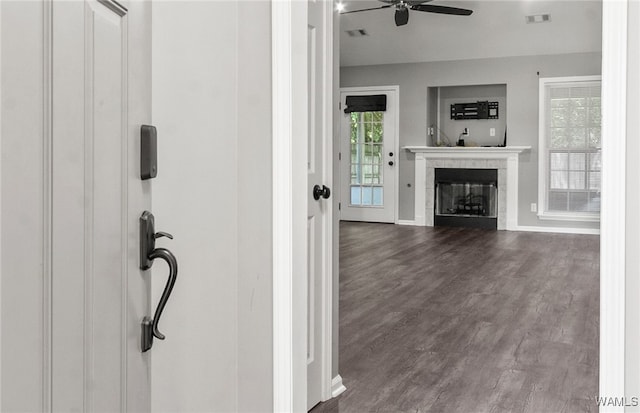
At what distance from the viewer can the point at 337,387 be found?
9.21 feet

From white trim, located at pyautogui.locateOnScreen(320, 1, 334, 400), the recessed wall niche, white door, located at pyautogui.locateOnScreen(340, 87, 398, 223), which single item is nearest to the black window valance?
white door, located at pyautogui.locateOnScreen(340, 87, 398, 223)

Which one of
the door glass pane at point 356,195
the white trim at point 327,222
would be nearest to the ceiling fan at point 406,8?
the white trim at point 327,222

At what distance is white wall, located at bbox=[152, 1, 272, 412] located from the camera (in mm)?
1426

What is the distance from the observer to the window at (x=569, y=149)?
897 centimetres

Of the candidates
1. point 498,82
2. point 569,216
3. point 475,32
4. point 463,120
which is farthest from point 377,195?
point 475,32

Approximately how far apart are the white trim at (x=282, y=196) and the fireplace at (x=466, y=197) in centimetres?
800

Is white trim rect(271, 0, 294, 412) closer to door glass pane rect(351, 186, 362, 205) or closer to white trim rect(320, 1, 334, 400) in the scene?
white trim rect(320, 1, 334, 400)

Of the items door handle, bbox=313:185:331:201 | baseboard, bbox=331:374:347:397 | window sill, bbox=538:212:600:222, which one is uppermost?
door handle, bbox=313:185:331:201

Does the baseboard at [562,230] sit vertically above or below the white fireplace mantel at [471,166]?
below

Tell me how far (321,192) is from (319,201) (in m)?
0.06

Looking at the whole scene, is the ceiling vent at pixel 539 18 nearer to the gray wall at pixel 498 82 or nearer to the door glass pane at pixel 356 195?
the gray wall at pixel 498 82

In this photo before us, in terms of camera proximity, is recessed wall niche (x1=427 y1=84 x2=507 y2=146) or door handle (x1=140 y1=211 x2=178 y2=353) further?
recessed wall niche (x1=427 y1=84 x2=507 y2=146)

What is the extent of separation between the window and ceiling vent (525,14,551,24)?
58.6 inches

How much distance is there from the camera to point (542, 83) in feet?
30.1
